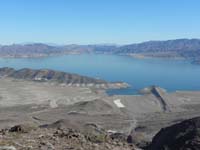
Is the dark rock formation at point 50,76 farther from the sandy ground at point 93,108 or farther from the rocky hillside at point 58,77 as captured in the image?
the sandy ground at point 93,108

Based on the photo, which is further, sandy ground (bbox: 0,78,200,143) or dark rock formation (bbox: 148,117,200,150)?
sandy ground (bbox: 0,78,200,143)

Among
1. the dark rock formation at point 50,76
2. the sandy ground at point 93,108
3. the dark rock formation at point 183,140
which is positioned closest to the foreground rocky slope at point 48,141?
the dark rock formation at point 183,140

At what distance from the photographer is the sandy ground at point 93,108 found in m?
35.5

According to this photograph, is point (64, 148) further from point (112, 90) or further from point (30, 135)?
point (112, 90)

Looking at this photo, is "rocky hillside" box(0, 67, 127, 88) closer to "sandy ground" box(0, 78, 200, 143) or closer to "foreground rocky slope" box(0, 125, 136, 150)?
"sandy ground" box(0, 78, 200, 143)

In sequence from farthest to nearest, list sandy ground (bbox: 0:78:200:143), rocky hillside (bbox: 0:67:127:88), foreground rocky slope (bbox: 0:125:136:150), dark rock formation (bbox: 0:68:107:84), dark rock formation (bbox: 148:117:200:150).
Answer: dark rock formation (bbox: 0:68:107:84)
rocky hillside (bbox: 0:67:127:88)
sandy ground (bbox: 0:78:200:143)
dark rock formation (bbox: 148:117:200:150)
foreground rocky slope (bbox: 0:125:136:150)

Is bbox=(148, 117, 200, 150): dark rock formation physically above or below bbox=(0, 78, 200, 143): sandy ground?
above

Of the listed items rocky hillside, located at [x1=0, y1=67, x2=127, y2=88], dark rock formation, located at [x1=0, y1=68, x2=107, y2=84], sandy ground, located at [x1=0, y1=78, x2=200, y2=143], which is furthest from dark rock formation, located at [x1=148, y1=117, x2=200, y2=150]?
dark rock formation, located at [x1=0, y1=68, x2=107, y2=84]

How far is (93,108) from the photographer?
4309 cm

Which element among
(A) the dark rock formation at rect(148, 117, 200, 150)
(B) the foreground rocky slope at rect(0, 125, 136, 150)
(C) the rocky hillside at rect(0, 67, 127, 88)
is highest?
(B) the foreground rocky slope at rect(0, 125, 136, 150)

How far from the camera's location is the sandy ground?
35531 mm

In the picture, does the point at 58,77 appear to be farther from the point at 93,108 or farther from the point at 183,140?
the point at 183,140

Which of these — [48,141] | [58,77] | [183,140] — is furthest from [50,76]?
[48,141]

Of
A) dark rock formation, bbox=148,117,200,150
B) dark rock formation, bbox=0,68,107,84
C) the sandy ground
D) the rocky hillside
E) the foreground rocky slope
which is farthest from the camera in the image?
dark rock formation, bbox=0,68,107,84
